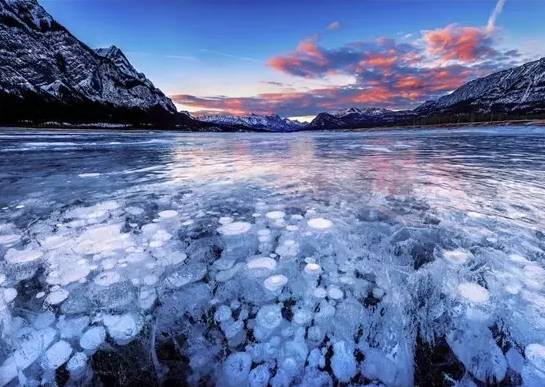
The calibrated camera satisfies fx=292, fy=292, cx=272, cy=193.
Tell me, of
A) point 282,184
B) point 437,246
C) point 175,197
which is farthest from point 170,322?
point 282,184

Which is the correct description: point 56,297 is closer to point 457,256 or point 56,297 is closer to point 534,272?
point 457,256

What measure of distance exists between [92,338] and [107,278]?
69 cm

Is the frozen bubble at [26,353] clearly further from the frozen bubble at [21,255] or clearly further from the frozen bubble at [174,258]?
the frozen bubble at [21,255]

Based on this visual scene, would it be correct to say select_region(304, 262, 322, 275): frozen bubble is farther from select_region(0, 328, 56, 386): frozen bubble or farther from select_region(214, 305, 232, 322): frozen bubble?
select_region(0, 328, 56, 386): frozen bubble

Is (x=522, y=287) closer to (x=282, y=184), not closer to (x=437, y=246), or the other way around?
(x=437, y=246)

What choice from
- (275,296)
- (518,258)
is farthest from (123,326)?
(518,258)

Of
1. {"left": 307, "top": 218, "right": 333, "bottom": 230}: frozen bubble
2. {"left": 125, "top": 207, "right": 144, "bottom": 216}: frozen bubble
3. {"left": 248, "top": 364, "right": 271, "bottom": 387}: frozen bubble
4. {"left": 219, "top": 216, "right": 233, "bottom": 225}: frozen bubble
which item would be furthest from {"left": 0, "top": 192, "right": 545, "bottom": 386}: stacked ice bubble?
{"left": 125, "top": 207, "right": 144, "bottom": 216}: frozen bubble

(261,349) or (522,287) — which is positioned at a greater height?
(522,287)

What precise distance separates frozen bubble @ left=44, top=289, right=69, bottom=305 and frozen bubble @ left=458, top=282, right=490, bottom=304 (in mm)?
3193

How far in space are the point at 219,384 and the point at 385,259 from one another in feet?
6.28

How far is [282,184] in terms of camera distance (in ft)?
21.8

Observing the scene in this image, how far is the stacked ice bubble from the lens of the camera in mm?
1831

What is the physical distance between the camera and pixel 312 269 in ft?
9.01

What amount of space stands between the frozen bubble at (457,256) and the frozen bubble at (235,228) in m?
2.24
